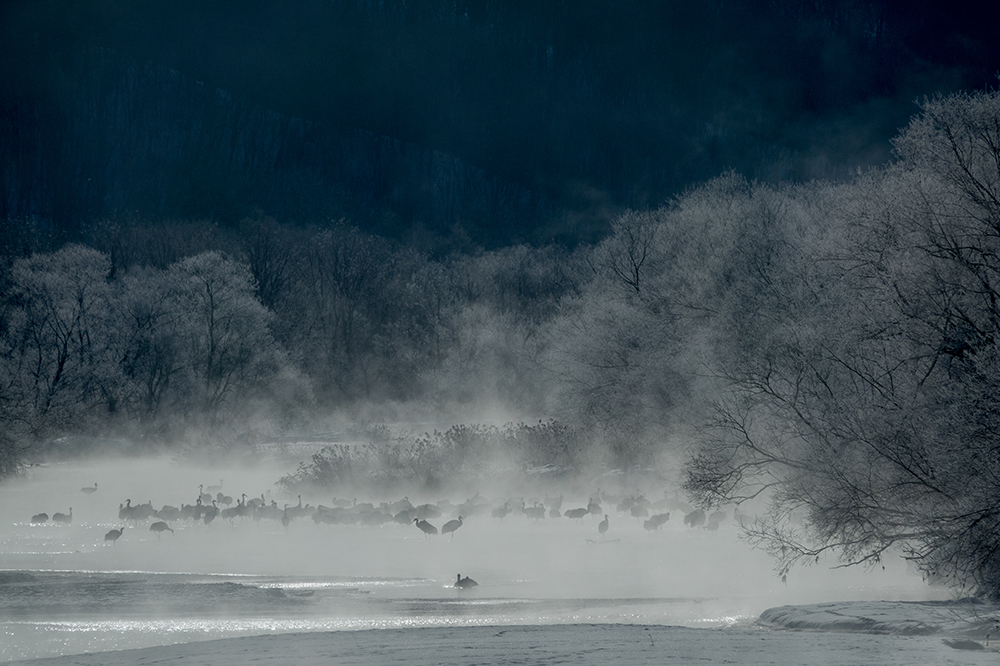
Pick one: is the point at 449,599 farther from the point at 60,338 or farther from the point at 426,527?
the point at 60,338

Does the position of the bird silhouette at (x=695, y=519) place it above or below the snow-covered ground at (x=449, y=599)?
above

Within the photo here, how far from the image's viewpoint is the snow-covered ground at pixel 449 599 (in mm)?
7238

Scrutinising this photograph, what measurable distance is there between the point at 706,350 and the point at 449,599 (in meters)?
10.8

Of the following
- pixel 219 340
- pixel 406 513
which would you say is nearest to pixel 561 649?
pixel 406 513

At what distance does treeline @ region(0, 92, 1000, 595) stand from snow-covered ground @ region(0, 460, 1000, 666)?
1.16 m

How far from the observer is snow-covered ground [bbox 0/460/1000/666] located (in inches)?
285

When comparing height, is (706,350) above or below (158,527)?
above

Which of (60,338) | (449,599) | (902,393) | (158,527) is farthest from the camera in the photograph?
(60,338)

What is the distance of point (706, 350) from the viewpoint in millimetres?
20188

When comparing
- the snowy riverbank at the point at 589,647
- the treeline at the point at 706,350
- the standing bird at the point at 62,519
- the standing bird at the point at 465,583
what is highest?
the treeline at the point at 706,350

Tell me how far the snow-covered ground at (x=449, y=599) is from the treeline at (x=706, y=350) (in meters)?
1.16

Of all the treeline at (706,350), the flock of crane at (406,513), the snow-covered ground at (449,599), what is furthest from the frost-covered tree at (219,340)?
the flock of crane at (406,513)

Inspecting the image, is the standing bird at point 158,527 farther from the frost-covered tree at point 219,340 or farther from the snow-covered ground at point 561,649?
the frost-covered tree at point 219,340

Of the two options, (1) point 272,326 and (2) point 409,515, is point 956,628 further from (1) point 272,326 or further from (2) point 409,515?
(1) point 272,326
